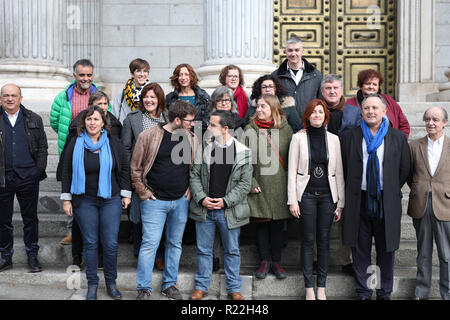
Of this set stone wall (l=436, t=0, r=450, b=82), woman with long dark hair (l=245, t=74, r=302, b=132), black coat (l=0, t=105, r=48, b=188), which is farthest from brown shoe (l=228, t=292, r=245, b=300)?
stone wall (l=436, t=0, r=450, b=82)

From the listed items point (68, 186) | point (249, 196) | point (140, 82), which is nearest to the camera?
point (68, 186)

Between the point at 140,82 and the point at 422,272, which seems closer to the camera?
the point at 422,272

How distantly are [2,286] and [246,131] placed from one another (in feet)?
9.88

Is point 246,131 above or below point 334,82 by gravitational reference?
below

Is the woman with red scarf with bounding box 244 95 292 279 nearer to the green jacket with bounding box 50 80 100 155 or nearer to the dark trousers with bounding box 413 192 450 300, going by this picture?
the dark trousers with bounding box 413 192 450 300

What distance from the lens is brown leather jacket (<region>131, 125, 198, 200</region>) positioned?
497 cm

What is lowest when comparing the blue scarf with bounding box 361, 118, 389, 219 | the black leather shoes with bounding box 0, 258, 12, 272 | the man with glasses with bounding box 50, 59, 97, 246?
the black leather shoes with bounding box 0, 258, 12, 272

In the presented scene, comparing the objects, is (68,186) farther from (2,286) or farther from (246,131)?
Result: (246,131)

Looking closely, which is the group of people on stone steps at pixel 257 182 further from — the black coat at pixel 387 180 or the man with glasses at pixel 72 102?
the man with glasses at pixel 72 102

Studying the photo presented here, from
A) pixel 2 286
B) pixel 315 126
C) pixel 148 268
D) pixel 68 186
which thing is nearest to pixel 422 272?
pixel 315 126

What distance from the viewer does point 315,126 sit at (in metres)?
5.01

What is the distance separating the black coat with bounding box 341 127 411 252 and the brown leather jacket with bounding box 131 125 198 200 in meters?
1.86

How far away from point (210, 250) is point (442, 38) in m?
6.94

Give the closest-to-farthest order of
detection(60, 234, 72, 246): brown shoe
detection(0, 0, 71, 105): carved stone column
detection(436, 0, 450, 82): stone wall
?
detection(60, 234, 72, 246): brown shoe → detection(0, 0, 71, 105): carved stone column → detection(436, 0, 450, 82): stone wall
